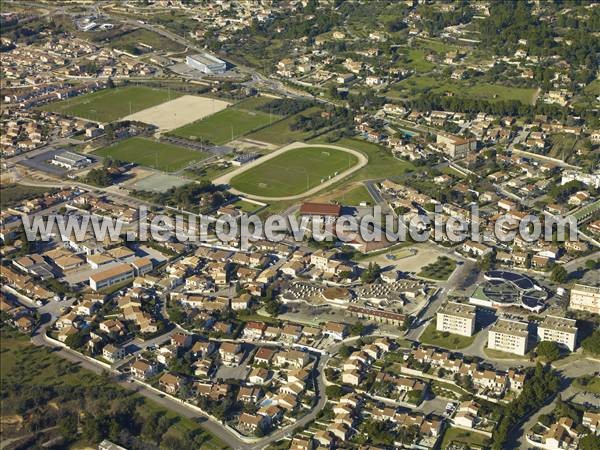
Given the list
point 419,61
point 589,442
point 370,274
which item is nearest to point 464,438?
point 589,442

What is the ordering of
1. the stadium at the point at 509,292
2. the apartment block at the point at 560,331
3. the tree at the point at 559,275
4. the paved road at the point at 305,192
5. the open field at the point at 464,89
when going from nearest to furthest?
the apartment block at the point at 560,331 → the stadium at the point at 509,292 → the tree at the point at 559,275 → the paved road at the point at 305,192 → the open field at the point at 464,89

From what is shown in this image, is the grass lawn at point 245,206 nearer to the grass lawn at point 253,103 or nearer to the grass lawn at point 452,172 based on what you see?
the grass lawn at point 452,172

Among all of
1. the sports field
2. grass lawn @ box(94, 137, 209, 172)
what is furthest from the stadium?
grass lawn @ box(94, 137, 209, 172)

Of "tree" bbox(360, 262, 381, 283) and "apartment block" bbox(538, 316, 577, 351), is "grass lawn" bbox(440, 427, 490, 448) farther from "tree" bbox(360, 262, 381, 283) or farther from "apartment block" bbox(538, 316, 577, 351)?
"tree" bbox(360, 262, 381, 283)

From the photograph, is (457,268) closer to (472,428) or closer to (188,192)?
(472,428)

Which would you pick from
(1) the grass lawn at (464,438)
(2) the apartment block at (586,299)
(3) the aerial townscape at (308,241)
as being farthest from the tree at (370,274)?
(1) the grass lawn at (464,438)

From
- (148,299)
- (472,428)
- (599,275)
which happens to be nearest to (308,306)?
(148,299)
